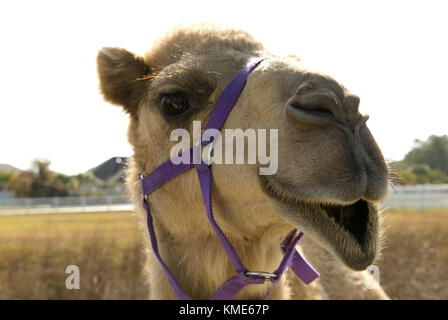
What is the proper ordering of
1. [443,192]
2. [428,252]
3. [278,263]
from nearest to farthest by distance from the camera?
[278,263] → [428,252] → [443,192]

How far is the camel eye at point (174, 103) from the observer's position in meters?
2.57

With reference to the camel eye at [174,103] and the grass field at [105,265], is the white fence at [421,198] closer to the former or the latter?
the grass field at [105,265]

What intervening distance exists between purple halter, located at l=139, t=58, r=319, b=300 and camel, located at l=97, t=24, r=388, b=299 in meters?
0.05

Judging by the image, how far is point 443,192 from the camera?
16234 mm

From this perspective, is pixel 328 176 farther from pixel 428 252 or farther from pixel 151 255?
pixel 428 252

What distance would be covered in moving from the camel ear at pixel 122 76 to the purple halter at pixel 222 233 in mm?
600

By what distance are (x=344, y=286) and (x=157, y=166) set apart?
1.99m

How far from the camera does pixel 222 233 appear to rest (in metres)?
2.38
